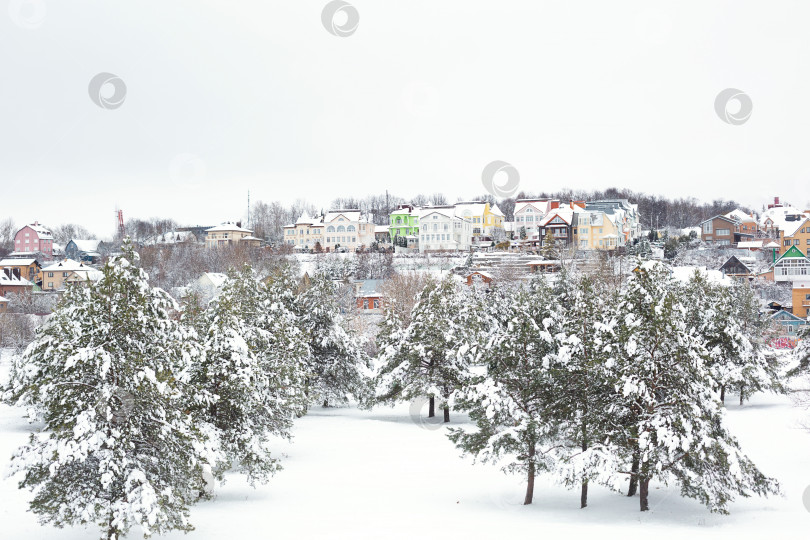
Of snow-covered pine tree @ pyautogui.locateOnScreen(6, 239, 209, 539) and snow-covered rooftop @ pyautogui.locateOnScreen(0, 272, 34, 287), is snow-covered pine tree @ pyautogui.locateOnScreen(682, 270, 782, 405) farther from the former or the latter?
snow-covered rooftop @ pyautogui.locateOnScreen(0, 272, 34, 287)

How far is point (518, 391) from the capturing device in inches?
787

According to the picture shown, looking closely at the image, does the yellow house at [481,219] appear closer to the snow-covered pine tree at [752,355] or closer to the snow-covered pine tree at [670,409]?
the snow-covered pine tree at [752,355]

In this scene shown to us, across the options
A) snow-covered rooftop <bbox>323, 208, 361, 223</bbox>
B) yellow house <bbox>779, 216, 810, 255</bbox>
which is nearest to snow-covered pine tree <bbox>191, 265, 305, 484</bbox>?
yellow house <bbox>779, 216, 810, 255</bbox>

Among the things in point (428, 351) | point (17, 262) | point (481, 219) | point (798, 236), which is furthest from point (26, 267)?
point (798, 236)

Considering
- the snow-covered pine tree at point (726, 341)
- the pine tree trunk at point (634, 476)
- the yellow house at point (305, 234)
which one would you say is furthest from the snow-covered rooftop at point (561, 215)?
the pine tree trunk at point (634, 476)

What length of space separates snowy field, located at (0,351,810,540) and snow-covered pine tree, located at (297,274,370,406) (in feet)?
24.5

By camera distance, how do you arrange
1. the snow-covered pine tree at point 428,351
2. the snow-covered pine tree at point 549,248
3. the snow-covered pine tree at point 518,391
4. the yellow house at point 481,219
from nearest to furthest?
1. the snow-covered pine tree at point 518,391
2. the snow-covered pine tree at point 428,351
3. the snow-covered pine tree at point 549,248
4. the yellow house at point 481,219

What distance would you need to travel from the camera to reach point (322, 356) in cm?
3844

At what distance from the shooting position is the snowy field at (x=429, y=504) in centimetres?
1633

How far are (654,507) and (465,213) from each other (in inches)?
4145

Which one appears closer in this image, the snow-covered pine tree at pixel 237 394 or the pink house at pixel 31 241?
the snow-covered pine tree at pixel 237 394

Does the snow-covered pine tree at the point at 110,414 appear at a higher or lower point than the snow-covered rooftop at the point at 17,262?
lower

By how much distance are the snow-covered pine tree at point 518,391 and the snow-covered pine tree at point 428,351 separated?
1282 centimetres

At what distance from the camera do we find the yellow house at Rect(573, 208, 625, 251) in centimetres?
10885
